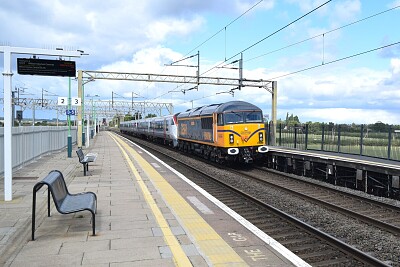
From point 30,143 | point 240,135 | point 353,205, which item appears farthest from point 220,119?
point 353,205

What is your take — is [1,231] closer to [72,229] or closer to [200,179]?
[72,229]

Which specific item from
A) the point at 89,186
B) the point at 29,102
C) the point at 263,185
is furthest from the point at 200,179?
the point at 29,102

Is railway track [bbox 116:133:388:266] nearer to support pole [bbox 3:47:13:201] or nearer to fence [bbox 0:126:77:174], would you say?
support pole [bbox 3:47:13:201]

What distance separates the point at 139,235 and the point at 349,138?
13.5 meters

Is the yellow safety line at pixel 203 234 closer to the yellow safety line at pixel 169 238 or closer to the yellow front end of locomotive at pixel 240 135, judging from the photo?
the yellow safety line at pixel 169 238

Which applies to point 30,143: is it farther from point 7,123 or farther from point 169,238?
point 169,238

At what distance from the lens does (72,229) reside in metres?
5.98

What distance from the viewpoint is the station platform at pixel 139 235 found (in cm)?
471

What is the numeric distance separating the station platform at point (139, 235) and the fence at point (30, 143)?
443cm

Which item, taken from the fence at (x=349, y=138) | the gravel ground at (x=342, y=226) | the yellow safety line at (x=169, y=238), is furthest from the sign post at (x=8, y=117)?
the fence at (x=349, y=138)

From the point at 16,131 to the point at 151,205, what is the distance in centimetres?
828

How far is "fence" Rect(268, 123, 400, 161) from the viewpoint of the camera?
14406 mm

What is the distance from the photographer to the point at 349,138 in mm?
16844

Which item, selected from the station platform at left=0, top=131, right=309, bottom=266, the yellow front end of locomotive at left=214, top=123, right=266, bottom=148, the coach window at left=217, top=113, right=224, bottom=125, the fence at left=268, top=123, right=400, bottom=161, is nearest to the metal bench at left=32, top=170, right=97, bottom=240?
the station platform at left=0, top=131, right=309, bottom=266
